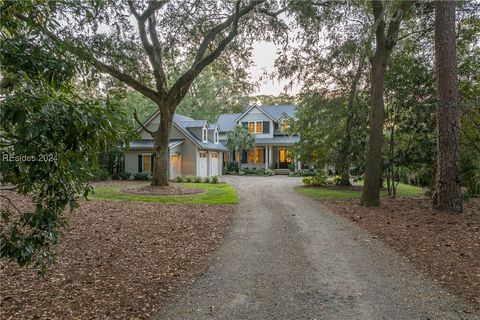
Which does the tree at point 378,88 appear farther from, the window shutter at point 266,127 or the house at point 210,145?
the window shutter at point 266,127

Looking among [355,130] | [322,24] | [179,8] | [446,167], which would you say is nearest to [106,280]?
[446,167]

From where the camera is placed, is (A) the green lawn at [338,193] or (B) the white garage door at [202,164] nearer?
(A) the green lawn at [338,193]

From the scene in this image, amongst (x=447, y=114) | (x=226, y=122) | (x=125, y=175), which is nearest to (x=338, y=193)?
(x=447, y=114)

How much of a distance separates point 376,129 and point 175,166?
55.6ft

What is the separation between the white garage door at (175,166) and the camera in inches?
955

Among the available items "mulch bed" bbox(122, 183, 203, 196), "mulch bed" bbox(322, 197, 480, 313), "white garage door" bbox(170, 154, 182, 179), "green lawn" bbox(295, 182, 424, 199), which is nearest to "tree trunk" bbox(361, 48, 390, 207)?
"mulch bed" bbox(322, 197, 480, 313)

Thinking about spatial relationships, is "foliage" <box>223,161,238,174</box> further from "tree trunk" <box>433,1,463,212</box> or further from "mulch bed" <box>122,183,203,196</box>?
"tree trunk" <box>433,1,463,212</box>

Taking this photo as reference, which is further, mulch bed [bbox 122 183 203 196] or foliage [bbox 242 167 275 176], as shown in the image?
foliage [bbox 242 167 275 176]

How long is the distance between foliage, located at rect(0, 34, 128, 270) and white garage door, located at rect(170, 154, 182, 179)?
21.7 metres

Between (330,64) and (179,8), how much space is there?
777 centimetres

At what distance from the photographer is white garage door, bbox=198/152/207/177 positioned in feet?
85.8

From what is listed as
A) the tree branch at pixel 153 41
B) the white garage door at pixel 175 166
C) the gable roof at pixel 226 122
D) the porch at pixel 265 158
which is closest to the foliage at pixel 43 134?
the tree branch at pixel 153 41

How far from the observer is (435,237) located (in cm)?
692

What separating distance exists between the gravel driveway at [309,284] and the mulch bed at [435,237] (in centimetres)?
30
